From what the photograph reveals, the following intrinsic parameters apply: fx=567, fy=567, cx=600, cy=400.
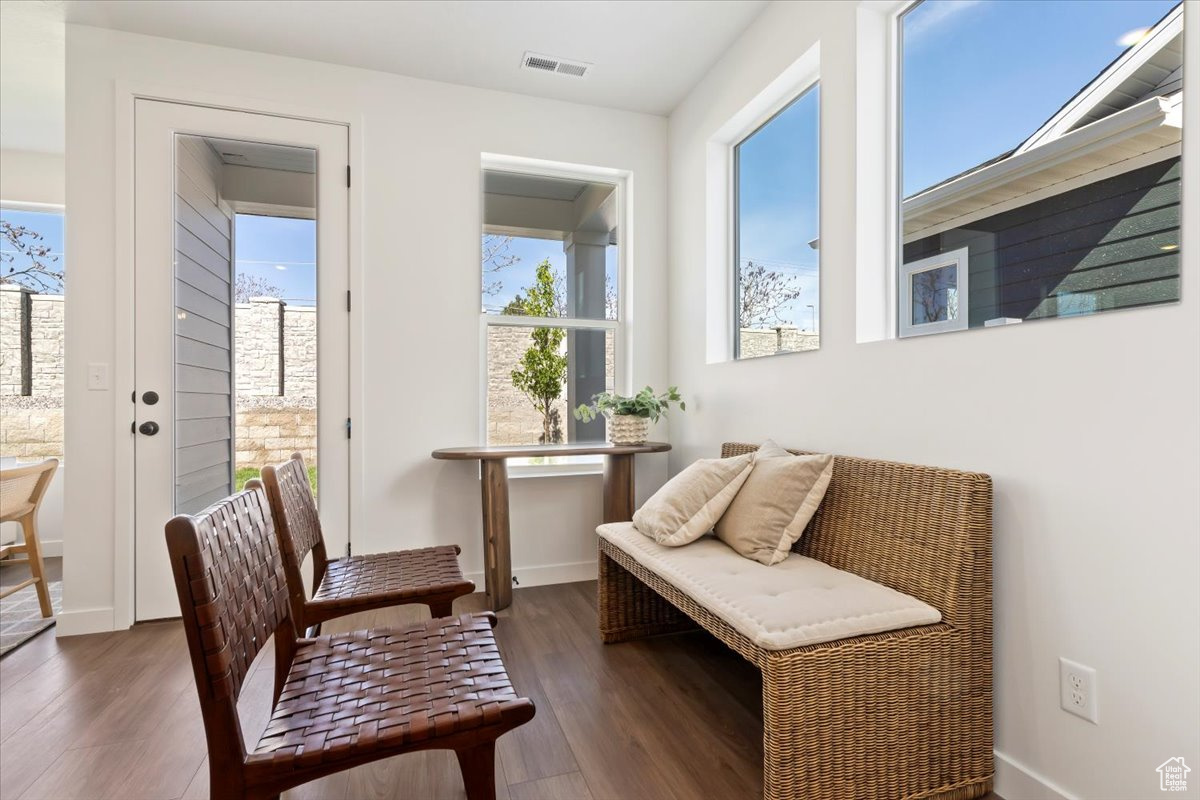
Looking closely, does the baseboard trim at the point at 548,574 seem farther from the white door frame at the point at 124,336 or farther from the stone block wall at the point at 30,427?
the stone block wall at the point at 30,427

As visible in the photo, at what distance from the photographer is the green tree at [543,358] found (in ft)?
10.4

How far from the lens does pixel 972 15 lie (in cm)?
171

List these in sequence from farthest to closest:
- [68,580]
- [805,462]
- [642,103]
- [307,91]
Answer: [642,103] < [307,91] < [68,580] < [805,462]

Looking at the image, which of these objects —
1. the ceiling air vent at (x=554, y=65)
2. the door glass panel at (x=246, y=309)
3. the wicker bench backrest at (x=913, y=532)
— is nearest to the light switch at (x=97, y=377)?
the door glass panel at (x=246, y=309)

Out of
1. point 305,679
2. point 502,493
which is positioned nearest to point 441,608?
point 305,679

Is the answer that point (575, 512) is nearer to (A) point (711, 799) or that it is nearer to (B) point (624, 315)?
(B) point (624, 315)

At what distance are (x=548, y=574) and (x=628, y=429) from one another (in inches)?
36.5

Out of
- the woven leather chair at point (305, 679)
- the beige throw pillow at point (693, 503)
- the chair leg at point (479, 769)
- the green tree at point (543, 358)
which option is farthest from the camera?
the green tree at point (543, 358)

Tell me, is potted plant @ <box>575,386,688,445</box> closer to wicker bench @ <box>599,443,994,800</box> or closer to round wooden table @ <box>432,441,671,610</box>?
round wooden table @ <box>432,441,671,610</box>

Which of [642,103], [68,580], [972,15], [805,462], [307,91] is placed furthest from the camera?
[642,103]

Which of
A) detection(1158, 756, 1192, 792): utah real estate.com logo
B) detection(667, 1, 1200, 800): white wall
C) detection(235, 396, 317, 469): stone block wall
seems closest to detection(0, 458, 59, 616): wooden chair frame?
detection(235, 396, 317, 469): stone block wall

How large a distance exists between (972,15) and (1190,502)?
1.48 m

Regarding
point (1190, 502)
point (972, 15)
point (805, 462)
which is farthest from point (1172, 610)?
point (972, 15)

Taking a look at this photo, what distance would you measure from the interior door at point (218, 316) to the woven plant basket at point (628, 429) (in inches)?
52.8
